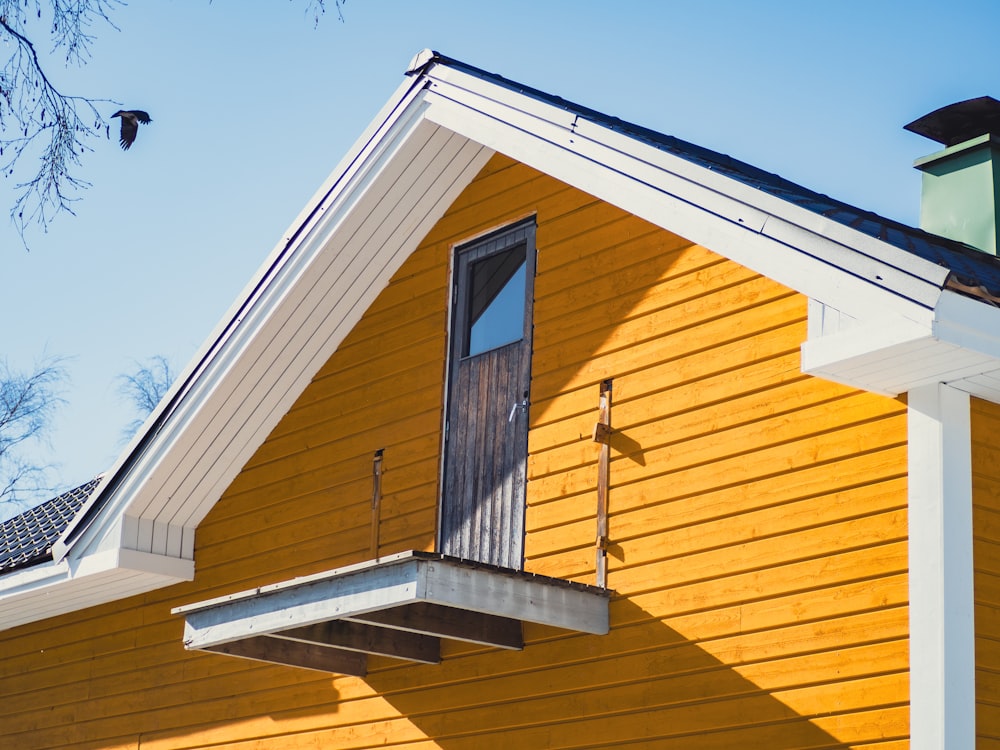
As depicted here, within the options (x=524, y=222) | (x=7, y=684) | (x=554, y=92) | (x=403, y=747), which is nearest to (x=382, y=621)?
(x=403, y=747)

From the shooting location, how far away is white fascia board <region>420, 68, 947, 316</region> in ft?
21.3

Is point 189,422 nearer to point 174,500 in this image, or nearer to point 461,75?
point 174,500

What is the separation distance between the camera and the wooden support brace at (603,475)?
8.34m

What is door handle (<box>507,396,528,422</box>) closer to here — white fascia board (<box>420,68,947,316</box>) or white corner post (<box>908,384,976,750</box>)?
white fascia board (<box>420,68,947,316</box>)

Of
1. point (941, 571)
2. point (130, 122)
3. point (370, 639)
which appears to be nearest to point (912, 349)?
point (941, 571)

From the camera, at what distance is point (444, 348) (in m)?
9.98

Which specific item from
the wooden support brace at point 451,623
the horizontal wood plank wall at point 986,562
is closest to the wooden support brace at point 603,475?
the wooden support brace at point 451,623

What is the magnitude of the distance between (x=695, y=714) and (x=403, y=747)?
236cm

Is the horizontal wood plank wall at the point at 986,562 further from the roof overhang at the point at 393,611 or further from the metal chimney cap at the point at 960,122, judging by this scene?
the metal chimney cap at the point at 960,122

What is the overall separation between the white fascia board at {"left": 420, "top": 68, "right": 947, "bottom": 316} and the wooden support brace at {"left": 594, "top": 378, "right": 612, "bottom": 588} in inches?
48.1

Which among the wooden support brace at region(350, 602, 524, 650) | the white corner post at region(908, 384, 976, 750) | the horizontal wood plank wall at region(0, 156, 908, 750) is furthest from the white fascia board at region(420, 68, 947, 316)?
the wooden support brace at region(350, 602, 524, 650)

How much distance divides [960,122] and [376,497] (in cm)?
463

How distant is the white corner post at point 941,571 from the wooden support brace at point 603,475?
202 cm

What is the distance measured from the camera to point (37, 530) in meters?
13.1
